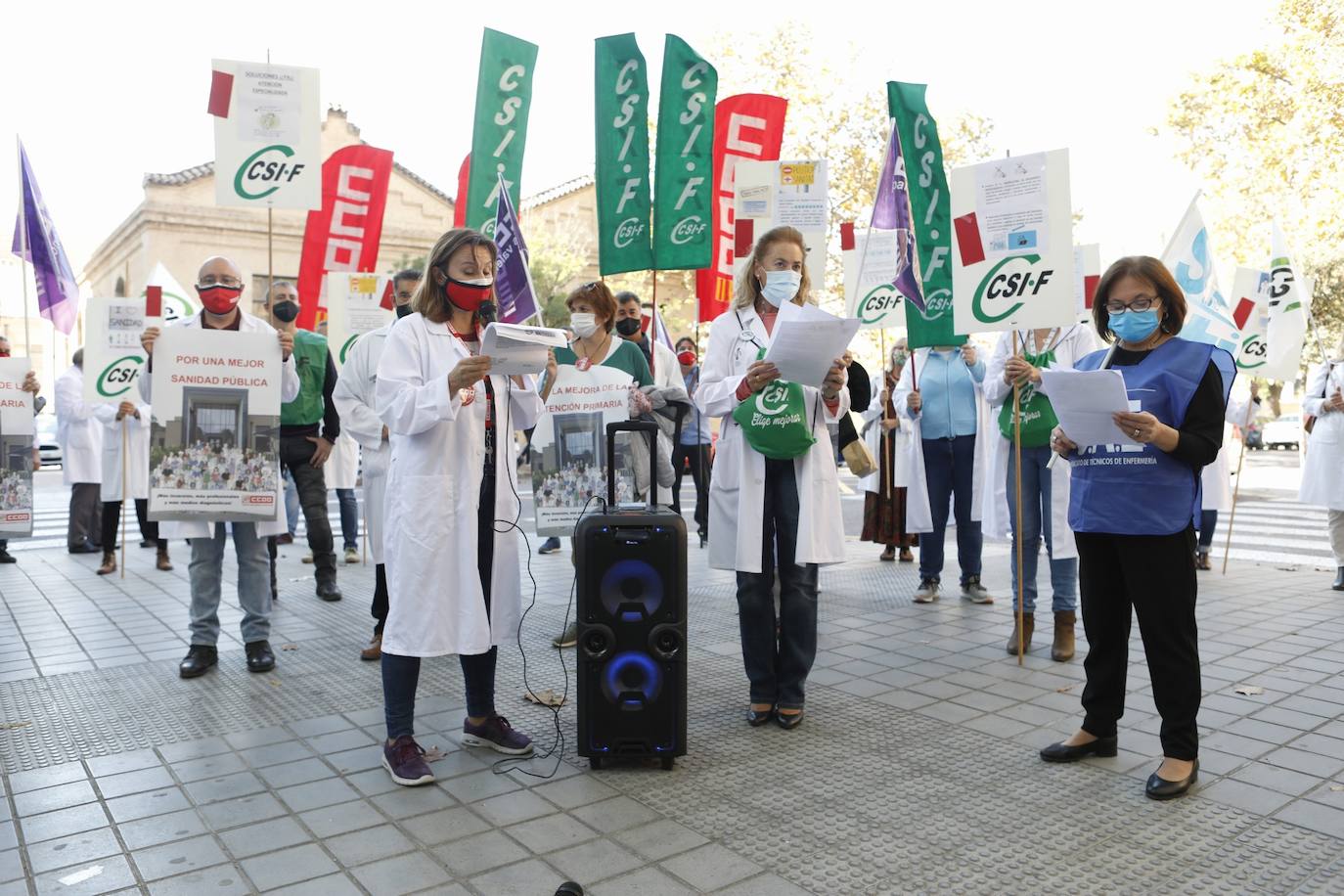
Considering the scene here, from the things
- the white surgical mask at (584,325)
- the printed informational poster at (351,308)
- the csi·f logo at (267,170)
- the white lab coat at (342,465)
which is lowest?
the white lab coat at (342,465)

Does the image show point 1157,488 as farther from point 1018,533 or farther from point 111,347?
point 111,347

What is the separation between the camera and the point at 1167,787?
3.72 metres

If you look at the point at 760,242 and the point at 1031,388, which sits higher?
the point at 760,242

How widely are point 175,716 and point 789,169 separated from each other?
19.1ft

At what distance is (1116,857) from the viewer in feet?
10.6

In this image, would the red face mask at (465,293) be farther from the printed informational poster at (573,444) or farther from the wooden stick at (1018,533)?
the wooden stick at (1018,533)

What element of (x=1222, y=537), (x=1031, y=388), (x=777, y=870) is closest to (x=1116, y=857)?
(x=777, y=870)

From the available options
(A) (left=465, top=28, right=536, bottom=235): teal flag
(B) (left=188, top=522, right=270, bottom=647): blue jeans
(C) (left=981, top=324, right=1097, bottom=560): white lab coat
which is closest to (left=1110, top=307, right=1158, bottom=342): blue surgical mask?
(C) (left=981, top=324, right=1097, bottom=560): white lab coat

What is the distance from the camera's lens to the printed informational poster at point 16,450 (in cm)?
714

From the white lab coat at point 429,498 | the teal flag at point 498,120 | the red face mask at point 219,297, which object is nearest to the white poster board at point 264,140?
the teal flag at point 498,120

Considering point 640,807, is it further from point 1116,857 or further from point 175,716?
point 175,716

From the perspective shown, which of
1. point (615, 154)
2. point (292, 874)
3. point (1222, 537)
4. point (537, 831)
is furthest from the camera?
point (1222, 537)

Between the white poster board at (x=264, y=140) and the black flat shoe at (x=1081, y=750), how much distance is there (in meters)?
5.65

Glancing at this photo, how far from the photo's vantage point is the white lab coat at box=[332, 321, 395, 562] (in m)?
5.68
